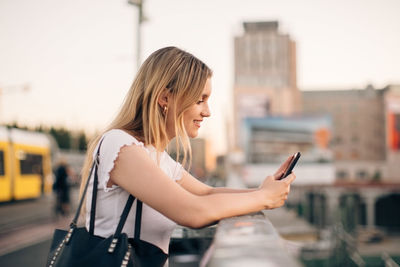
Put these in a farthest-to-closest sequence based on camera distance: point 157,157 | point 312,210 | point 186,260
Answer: point 312,210 < point 186,260 < point 157,157

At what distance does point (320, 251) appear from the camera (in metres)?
29.6

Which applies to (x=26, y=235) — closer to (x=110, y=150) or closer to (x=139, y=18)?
(x=139, y=18)

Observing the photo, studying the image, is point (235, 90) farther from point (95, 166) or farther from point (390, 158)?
point (95, 166)

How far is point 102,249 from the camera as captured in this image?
1.32 meters

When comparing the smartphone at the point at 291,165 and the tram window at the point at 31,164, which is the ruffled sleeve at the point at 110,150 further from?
the tram window at the point at 31,164

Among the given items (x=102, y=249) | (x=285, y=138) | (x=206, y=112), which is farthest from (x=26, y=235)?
(x=285, y=138)

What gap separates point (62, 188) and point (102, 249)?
1234cm

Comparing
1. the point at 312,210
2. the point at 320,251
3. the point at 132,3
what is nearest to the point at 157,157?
the point at 132,3

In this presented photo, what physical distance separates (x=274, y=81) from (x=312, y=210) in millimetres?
50900

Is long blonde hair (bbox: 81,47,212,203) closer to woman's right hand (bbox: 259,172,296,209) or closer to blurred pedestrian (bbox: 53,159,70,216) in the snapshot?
woman's right hand (bbox: 259,172,296,209)

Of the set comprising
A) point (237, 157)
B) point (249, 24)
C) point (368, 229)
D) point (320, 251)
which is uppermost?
point (249, 24)

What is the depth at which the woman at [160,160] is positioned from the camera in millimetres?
1337

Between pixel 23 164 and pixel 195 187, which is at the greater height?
pixel 195 187

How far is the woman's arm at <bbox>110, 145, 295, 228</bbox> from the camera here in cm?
133
